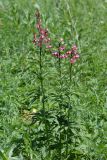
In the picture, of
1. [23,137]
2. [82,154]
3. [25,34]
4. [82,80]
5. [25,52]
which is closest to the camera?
[23,137]

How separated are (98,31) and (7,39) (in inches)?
51.2

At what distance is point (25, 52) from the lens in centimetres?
576

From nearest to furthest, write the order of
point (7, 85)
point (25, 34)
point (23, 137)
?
point (23, 137), point (7, 85), point (25, 34)

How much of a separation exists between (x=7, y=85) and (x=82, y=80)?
948 mm

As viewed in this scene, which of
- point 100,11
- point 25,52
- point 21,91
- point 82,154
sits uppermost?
point 100,11

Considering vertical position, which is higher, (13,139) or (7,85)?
Result: (7,85)

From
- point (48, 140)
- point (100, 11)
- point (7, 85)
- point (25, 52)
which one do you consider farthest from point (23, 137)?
point (100, 11)

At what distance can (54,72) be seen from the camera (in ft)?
11.6

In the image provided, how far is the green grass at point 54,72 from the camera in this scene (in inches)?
140

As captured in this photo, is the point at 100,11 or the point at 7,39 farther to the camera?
the point at 100,11

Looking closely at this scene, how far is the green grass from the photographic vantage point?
3.55 metres

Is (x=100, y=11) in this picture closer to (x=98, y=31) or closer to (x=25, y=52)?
(x=98, y=31)

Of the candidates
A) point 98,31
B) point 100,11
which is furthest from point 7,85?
point 100,11

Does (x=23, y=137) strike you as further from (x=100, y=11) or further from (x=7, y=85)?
(x=100, y=11)
